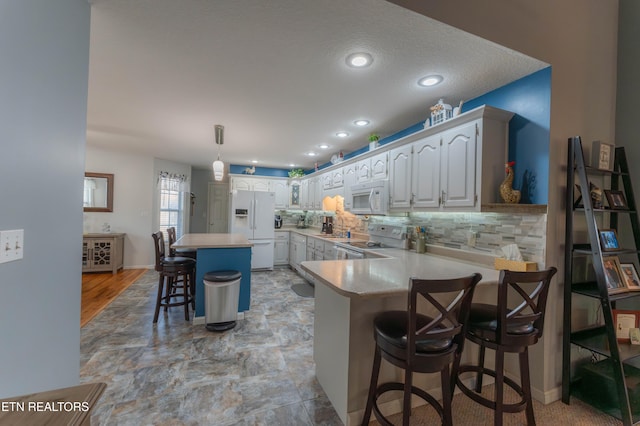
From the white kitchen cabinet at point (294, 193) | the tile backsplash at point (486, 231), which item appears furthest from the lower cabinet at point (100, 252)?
the tile backsplash at point (486, 231)

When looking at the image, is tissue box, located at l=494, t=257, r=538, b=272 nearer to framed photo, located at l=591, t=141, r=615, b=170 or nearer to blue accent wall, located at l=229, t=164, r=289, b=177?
framed photo, located at l=591, t=141, r=615, b=170

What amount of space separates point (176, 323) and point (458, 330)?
120 inches

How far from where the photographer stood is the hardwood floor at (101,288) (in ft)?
10.9

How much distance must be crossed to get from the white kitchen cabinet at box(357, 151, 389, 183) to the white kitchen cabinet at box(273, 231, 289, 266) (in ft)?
9.43

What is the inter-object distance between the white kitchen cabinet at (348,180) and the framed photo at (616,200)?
2.64 metres

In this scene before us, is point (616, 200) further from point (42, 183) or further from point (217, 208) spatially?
point (217, 208)

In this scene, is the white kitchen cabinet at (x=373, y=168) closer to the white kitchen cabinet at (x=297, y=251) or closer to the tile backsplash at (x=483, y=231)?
the tile backsplash at (x=483, y=231)

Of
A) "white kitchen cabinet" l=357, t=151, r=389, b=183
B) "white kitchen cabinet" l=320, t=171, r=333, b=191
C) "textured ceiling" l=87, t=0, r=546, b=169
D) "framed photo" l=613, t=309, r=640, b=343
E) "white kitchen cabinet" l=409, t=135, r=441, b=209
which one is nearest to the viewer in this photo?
"textured ceiling" l=87, t=0, r=546, b=169

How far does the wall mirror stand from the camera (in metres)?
5.29

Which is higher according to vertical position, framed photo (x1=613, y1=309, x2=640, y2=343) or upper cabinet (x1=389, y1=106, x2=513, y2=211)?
upper cabinet (x1=389, y1=106, x2=513, y2=211)

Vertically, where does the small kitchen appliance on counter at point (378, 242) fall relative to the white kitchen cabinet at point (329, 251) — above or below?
above

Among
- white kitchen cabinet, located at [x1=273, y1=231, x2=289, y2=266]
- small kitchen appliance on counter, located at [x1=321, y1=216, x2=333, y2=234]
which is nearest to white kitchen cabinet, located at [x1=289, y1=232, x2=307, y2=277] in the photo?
white kitchen cabinet, located at [x1=273, y1=231, x2=289, y2=266]

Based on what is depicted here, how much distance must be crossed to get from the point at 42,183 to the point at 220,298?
2056mm

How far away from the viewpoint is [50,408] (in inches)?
26.6
